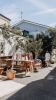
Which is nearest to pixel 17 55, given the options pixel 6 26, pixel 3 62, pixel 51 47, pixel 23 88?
pixel 6 26

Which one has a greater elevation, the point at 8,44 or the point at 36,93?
the point at 8,44

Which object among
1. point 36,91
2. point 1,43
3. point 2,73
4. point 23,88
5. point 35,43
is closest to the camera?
point 36,91

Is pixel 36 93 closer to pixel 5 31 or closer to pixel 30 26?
pixel 5 31

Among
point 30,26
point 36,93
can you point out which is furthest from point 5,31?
point 30,26

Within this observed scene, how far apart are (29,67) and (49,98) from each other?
322 inches

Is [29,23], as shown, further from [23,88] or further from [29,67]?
[23,88]

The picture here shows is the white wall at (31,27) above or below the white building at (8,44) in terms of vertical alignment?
above

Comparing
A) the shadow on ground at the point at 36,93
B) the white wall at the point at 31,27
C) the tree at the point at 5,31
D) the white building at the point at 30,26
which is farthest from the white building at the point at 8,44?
the white wall at the point at 31,27

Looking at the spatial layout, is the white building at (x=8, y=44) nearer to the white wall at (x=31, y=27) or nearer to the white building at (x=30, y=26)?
the white building at (x=30, y=26)

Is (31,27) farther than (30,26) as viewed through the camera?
No

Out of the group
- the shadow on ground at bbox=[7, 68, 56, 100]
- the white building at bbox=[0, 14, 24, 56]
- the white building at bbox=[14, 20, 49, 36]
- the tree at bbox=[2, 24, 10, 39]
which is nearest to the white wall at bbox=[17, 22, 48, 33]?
the white building at bbox=[14, 20, 49, 36]

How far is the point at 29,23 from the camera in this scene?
127 feet

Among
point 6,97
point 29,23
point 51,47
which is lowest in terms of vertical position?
point 6,97

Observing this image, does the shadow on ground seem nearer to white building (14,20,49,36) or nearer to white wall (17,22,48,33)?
white building (14,20,49,36)
